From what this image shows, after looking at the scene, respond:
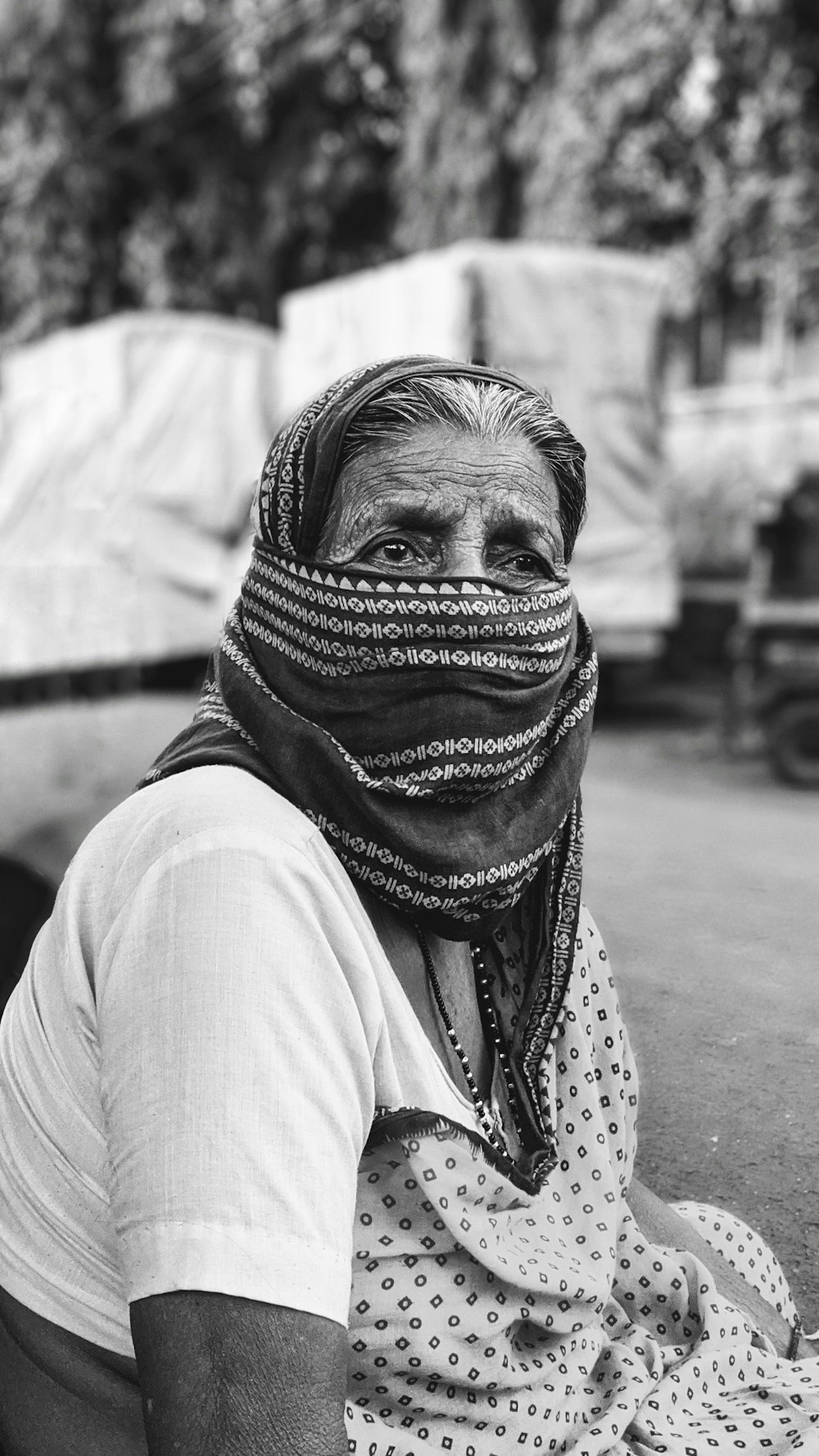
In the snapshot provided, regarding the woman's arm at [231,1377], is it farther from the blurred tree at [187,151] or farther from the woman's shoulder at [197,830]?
the blurred tree at [187,151]

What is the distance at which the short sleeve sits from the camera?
1.00 meters

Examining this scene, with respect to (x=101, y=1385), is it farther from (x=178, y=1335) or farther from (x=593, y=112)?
(x=593, y=112)

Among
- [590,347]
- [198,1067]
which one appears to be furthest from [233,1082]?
[590,347]

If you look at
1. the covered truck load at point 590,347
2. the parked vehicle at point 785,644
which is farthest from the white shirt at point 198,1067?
the covered truck load at point 590,347

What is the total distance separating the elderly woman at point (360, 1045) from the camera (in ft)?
3.34

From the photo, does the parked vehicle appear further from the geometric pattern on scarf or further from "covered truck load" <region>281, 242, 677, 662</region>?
the geometric pattern on scarf

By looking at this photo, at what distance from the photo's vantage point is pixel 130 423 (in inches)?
382

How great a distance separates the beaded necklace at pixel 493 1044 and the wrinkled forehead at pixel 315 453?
400mm

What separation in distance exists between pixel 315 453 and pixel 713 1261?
1.03 metres

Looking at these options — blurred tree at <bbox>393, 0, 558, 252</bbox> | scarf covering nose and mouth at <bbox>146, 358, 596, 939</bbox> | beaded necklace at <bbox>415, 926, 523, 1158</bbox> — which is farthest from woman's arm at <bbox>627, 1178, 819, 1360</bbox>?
blurred tree at <bbox>393, 0, 558, 252</bbox>

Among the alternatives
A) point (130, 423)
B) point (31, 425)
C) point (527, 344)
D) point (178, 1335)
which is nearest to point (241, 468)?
point (130, 423)

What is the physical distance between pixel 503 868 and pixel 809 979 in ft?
1.70

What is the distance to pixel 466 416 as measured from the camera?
1.34m

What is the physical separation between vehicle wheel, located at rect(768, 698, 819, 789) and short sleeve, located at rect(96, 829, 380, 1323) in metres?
5.06
